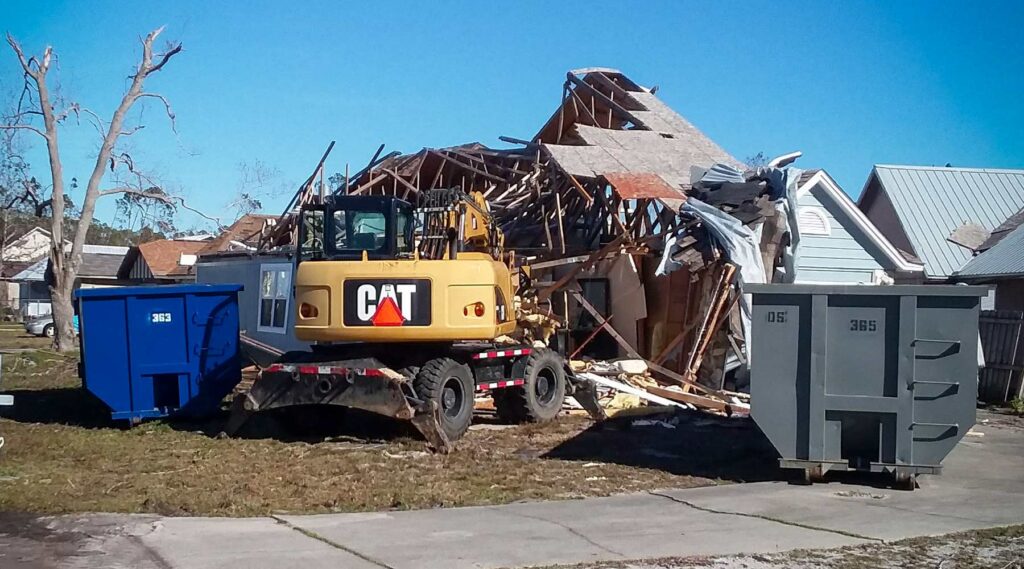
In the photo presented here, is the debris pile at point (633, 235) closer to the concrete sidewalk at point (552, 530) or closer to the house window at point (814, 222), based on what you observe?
the house window at point (814, 222)

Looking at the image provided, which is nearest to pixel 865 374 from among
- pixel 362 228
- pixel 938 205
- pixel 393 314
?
pixel 393 314

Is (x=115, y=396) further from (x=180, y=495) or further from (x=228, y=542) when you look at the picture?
(x=228, y=542)

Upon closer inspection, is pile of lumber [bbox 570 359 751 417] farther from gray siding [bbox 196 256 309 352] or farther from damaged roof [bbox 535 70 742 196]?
gray siding [bbox 196 256 309 352]

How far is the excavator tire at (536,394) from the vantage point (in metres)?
15.2

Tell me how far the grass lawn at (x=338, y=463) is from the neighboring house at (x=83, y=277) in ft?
123

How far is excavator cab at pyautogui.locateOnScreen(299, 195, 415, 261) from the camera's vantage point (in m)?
13.6

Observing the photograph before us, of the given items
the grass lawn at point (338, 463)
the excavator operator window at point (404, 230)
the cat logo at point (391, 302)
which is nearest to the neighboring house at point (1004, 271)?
the grass lawn at point (338, 463)

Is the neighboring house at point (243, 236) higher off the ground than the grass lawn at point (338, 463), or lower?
higher

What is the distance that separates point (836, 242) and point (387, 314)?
444 inches

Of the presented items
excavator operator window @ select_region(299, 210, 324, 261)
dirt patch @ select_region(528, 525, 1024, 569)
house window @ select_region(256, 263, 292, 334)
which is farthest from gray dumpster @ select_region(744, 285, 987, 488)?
house window @ select_region(256, 263, 292, 334)

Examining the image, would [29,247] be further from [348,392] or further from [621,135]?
[348,392]

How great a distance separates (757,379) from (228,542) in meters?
5.56

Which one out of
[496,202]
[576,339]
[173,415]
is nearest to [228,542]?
[173,415]

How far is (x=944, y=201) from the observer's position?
32.8 meters
